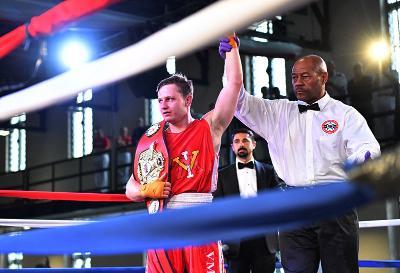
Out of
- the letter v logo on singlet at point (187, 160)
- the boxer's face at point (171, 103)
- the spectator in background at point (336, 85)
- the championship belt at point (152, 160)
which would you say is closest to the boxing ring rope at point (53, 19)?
the boxer's face at point (171, 103)

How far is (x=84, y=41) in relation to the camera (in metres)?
8.95

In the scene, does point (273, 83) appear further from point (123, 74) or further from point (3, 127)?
point (123, 74)

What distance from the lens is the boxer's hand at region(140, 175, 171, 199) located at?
2113mm

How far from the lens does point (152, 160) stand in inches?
87.8

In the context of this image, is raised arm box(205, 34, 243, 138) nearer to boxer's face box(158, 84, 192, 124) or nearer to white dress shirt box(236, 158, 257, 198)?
boxer's face box(158, 84, 192, 124)

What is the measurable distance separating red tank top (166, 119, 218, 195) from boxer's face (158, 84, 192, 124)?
0.07 metres

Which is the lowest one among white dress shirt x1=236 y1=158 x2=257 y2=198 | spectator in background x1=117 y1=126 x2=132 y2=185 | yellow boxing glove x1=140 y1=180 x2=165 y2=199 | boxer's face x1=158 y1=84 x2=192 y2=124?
yellow boxing glove x1=140 y1=180 x2=165 y2=199

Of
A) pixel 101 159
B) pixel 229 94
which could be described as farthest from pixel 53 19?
pixel 101 159

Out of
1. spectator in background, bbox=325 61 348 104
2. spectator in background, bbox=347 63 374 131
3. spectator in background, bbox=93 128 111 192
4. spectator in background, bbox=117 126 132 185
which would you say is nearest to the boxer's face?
spectator in background, bbox=325 61 348 104

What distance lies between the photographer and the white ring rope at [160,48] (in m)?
1.77

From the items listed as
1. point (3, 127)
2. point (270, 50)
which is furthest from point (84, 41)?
point (3, 127)

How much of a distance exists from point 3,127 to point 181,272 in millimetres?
12653

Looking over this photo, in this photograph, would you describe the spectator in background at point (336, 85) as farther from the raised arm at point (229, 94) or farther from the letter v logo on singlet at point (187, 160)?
the letter v logo on singlet at point (187, 160)

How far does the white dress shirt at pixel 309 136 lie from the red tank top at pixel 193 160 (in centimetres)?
30
